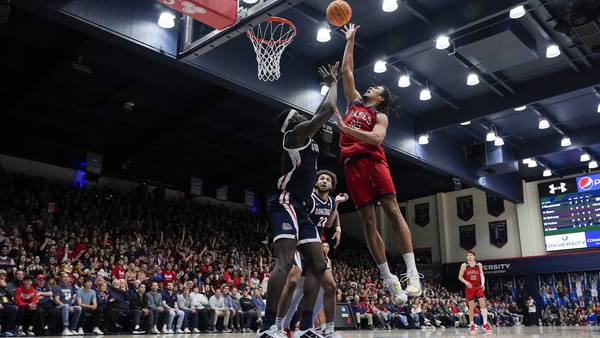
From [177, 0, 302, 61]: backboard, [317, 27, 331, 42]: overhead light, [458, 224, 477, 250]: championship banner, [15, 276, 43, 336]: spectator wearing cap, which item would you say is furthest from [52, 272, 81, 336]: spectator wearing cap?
[458, 224, 477, 250]: championship banner

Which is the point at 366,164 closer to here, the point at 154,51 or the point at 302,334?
the point at 302,334

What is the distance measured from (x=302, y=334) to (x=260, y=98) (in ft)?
25.8

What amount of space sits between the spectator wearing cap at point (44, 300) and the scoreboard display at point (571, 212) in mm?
20941

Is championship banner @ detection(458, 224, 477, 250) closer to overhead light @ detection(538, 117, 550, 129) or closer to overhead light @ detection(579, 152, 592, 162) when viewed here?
overhead light @ detection(579, 152, 592, 162)

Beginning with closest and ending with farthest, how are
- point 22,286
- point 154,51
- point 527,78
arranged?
point 154,51 → point 22,286 → point 527,78

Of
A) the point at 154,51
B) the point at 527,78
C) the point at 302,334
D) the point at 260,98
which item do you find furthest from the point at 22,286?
the point at 527,78

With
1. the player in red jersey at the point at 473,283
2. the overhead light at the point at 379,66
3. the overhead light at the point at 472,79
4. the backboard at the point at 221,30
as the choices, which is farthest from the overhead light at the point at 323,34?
the player in red jersey at the point at 473,283

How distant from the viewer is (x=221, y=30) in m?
8.66

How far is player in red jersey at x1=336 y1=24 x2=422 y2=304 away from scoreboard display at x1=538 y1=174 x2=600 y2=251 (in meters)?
20.9

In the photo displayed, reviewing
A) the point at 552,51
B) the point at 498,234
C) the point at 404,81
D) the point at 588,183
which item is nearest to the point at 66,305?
the point at 404,81

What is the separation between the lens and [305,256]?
477 cm

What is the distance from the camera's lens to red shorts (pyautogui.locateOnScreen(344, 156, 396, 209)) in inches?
188

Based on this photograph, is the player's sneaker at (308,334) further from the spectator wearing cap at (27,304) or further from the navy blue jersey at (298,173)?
the spectator wearing cap at (27,304)

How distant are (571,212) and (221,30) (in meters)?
20.1
